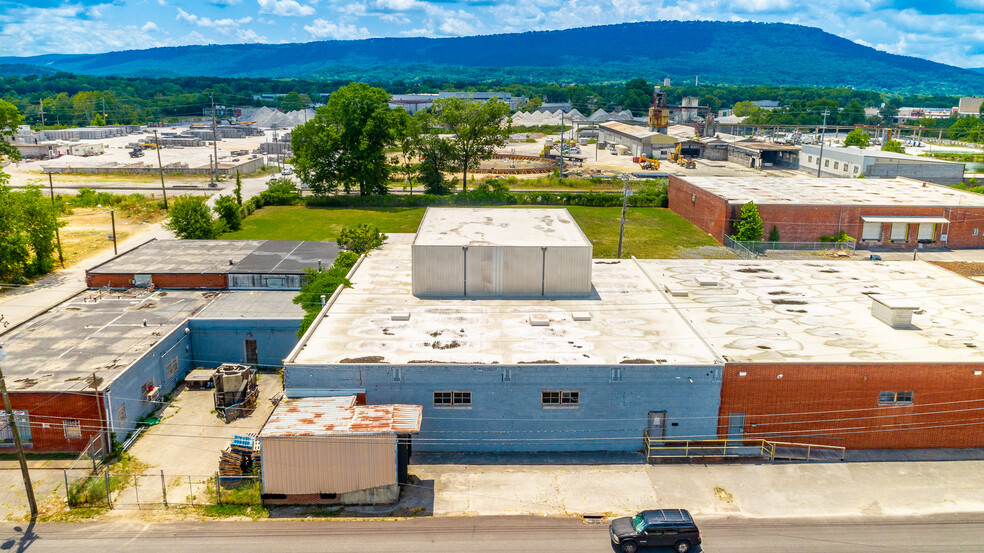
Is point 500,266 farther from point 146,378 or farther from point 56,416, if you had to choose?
point 56,416

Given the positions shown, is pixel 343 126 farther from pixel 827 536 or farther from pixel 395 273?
pixel 827 536

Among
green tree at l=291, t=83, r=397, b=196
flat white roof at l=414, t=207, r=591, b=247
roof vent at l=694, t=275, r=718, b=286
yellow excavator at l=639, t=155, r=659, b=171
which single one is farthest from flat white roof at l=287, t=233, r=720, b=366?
yellow excavator at l=639, t=155, r=659, b=171

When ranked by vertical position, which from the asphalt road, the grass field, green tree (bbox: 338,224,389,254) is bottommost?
the asphalt road

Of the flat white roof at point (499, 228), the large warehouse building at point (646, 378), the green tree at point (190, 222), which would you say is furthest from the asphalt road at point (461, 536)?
the green tree at point (190, 222)

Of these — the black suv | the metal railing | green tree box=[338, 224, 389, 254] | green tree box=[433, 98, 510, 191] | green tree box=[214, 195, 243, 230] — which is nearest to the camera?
the black suv

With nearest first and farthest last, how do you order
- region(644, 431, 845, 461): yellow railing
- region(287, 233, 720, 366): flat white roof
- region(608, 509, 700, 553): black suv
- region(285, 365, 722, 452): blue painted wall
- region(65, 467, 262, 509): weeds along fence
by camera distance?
region(608, 509, 700, 553): black suv → region(65, 467, 262, 509): weeds along fence → region(285, 365, 722, 452): blue painted wall → region(644, 431, 845, 461): yellow railing → region(287, 233, 720, 366): flat white roof

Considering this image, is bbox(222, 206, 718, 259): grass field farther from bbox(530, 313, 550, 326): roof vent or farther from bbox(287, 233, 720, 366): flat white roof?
bbox(530, 313, 550, 326): roof vent

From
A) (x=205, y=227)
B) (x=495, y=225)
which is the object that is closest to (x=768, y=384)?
(x=495, y=225)
